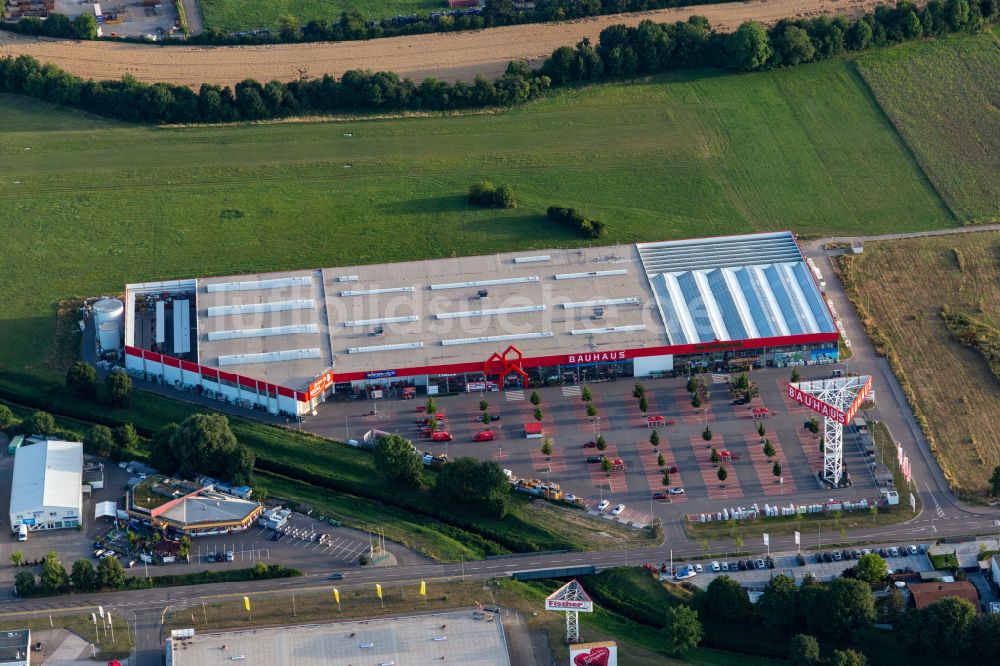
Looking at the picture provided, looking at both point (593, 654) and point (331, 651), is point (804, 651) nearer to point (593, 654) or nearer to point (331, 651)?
point (593, 654)

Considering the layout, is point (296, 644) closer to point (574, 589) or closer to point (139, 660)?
point (139, 660)

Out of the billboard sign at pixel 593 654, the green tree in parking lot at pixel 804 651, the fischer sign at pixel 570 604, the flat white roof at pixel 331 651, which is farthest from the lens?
the flat white roof at pixel 331 651

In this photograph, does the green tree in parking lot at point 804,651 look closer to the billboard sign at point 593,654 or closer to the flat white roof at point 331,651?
the billboard sign at point 593,654

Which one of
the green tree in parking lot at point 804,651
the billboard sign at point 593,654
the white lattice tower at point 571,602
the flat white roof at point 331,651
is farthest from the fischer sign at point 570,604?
the green tree in parking lot at point 804,651

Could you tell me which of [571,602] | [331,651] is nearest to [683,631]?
[571,602]

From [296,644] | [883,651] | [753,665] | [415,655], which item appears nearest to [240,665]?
[296,644]

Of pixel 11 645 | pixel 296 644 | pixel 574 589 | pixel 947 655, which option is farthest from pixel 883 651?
pixel 11 645
